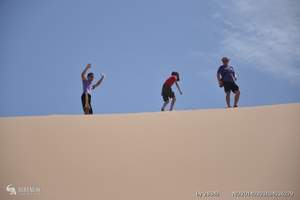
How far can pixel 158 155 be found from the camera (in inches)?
174

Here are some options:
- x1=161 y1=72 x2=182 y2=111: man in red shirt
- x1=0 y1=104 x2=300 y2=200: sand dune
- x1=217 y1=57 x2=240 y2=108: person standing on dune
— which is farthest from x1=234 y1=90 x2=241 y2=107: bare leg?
x1=161 y1=72 x2=182 y2=111: man in red shirt

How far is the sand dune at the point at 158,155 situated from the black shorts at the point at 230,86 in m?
0.89

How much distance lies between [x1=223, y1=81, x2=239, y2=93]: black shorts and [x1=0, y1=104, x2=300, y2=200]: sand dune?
893mm

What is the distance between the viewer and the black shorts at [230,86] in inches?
229

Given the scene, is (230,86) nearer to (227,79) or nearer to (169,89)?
(227,79)

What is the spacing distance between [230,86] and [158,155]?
1880 millimetres

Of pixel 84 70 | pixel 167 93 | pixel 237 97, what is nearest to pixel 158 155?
pixel 237 97

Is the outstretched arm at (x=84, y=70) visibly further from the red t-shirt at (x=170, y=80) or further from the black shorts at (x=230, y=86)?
the black shorts at (x=230, y=86)

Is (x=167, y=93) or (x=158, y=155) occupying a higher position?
(x=167, y=93)

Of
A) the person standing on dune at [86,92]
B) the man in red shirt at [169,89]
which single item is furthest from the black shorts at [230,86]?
the person standing on dune at [86,92]

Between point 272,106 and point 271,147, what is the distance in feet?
2.83

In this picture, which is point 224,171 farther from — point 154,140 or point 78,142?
point 78,142

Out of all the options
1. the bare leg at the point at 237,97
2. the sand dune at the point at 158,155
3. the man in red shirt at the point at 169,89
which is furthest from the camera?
the man in red shirt at the point at 169,89

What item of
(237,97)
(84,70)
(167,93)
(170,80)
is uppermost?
(84,70)
